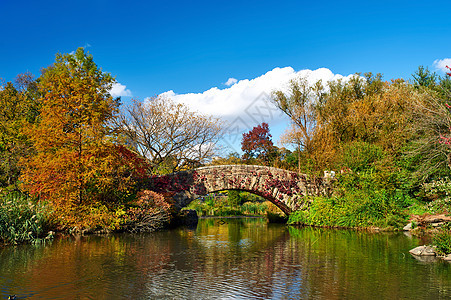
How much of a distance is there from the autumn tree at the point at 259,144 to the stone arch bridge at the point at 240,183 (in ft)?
64.5

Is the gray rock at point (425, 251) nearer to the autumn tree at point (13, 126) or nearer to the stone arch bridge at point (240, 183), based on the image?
the stone arch bridge at point (240, 183)

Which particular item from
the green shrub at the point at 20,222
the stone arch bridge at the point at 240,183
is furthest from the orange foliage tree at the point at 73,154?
the stone arch bridge at the point at 240,183

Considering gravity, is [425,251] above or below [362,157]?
below

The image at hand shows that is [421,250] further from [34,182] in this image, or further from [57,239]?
[34,182]

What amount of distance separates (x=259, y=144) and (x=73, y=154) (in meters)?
30.8

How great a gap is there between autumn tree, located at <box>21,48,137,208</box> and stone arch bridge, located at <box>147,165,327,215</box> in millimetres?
3341

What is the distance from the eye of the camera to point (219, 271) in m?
8.69

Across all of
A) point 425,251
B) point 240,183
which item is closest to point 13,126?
point 240,183

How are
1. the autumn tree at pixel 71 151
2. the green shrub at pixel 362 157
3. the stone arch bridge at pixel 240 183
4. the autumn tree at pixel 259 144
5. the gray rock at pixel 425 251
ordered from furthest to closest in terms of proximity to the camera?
1. the autumn tree at pixel 259 144
2. the green shrub at pixel 362 157
3. the stone arch bridge at pixel 240 183
4. the autumn tree at pixel 71 151
5. the gray rock at pixel 425 251

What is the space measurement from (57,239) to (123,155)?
17.0 feet

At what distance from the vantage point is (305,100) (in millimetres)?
32969

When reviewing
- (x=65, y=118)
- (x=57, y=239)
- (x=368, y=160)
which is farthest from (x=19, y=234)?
(x=368, y=160)

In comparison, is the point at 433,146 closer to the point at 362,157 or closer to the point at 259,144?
the point at 362,157

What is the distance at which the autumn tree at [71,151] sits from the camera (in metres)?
15.6
